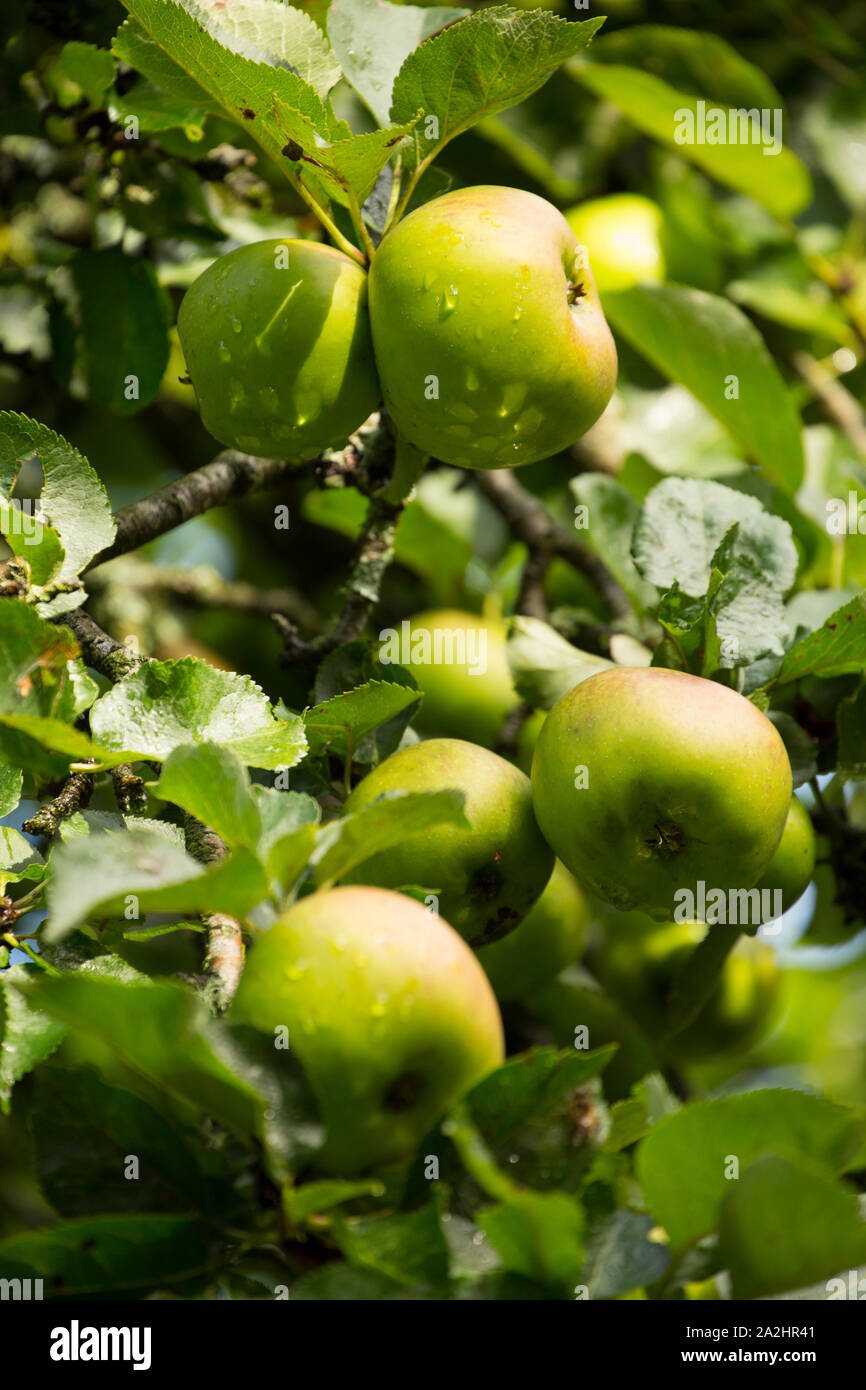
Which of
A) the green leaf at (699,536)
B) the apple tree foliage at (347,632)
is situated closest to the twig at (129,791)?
the apple tree foliage at (347,632)

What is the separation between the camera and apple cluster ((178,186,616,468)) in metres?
0.82

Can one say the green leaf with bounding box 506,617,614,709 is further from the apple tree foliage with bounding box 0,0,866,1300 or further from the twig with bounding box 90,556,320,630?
the twig with bounding box 90,556,320,630

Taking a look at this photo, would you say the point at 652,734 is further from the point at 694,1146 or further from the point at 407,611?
the point at 407,611

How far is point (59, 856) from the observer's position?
602mm

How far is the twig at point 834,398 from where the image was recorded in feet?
6.42

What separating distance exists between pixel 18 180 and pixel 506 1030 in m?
1.29

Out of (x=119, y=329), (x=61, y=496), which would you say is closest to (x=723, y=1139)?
(x=61, y=496)

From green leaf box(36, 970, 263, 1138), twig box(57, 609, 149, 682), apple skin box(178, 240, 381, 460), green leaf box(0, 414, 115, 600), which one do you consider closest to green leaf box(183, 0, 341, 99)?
apple skin box(178, 240, 381, 460)

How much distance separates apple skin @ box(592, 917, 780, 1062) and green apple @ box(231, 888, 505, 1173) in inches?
34.5

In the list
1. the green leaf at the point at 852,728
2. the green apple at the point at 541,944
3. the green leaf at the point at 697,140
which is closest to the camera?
the green leaf at the point at 852,728

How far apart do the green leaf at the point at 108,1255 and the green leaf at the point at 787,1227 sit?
0.93ft

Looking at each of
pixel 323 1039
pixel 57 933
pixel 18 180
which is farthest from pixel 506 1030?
pixel 18 180

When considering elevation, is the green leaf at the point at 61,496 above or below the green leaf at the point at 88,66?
below

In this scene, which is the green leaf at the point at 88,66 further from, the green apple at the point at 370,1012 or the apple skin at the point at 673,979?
the apple skin at the point at 673,979
